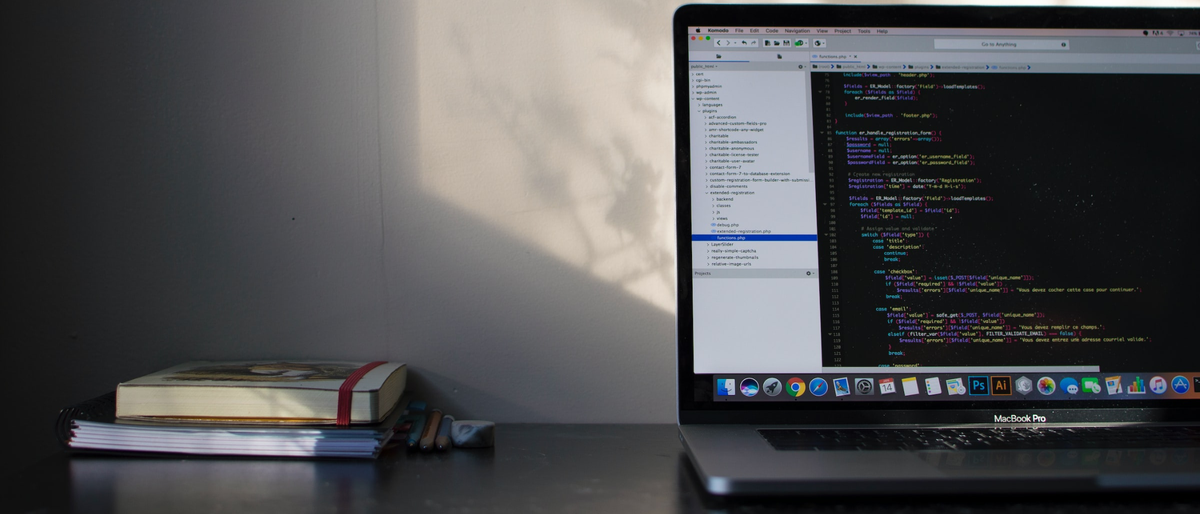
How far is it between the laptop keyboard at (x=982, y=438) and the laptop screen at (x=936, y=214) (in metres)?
0.03

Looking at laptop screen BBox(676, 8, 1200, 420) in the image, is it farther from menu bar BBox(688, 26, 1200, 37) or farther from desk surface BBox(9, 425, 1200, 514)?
desk surface BBox(9, 425, 1200, 514)

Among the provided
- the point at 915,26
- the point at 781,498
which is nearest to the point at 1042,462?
the point at 781,498

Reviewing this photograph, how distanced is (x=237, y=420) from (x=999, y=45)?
909 mm

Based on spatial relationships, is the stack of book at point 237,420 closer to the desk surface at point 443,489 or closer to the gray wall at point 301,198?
the desk surface at point 443,489

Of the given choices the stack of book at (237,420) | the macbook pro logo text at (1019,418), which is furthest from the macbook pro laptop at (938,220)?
the stack of book at (237,420)

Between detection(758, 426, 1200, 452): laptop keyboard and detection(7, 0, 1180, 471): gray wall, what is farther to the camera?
detection(7, 0, 1180, 471): gray wall

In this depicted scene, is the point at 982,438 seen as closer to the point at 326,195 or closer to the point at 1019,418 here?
the point at 1019,418

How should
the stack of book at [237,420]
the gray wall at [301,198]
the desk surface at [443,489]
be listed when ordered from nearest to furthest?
the desk surface at [443,489]
the stack of book at [237,420]
the gray wall at [301,198]

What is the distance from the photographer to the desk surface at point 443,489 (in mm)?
550

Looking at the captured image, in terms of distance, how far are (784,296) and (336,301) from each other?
58 centimetres

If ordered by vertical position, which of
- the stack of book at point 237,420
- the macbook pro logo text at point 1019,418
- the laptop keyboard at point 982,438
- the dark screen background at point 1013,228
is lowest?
the laptop keyboard at point 982,438

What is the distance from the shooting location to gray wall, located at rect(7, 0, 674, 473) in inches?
35.4

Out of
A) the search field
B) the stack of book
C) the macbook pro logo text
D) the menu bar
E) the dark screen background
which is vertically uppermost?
the menu bar

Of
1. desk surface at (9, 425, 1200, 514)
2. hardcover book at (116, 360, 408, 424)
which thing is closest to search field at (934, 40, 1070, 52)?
desk surface at (9, 425, 1200, 514)
